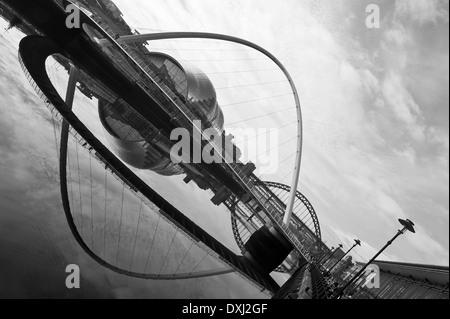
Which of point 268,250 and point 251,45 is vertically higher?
point 251,45

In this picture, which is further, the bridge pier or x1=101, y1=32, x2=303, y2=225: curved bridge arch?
x1=101, y1=32, x2=303, y2=225: curved bridge arch

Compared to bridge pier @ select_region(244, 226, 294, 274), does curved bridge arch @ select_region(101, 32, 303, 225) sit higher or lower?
higher

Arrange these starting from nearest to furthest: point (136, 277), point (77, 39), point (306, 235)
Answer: point (77, 39)
point (136, 277)
point (306, 235)

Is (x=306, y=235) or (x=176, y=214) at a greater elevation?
(x=306, y=235)

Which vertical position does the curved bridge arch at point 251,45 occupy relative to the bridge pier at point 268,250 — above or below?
above

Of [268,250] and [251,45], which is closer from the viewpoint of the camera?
[268,250]

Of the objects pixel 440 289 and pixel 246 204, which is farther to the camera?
pixel 246 204

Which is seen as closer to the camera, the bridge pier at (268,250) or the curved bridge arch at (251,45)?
the bridge pier at (268,250)
